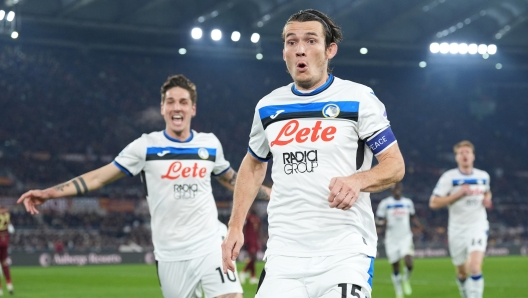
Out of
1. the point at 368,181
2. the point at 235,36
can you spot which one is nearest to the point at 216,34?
the point at 235,36

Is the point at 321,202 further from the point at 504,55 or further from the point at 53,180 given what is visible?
the point at 504,55

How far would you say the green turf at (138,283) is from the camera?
17016 millimetres

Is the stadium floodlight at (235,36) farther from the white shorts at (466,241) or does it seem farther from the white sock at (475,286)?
the white sock at (475,286)

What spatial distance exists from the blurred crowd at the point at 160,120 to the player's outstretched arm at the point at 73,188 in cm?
2564

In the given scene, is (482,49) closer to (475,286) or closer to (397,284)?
(397,284)

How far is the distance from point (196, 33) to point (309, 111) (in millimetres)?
35042

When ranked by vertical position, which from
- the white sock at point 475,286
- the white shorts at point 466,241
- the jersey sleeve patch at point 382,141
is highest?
the jersey sleeve patch at point 382,141

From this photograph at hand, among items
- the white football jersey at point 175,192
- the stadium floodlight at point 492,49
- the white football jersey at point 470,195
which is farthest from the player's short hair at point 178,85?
the stadium floodlight at point 492,49

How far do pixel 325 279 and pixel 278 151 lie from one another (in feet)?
2.48

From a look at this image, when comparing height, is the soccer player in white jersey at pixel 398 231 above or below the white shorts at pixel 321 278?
below

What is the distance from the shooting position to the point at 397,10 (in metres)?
37.8

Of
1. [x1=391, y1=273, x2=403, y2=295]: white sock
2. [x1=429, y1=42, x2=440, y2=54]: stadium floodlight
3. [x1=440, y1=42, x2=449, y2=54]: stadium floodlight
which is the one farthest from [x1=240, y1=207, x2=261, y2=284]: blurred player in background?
[x1=440, y1=42, x2=449, y2=54]: stadium floodlight

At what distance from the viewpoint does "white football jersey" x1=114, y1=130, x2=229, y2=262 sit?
7.50m

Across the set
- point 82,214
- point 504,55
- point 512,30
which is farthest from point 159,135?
point 504,55
